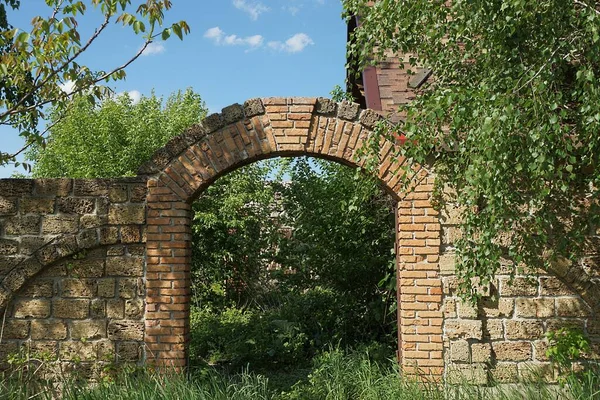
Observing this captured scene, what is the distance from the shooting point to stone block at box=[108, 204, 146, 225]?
18.1ft

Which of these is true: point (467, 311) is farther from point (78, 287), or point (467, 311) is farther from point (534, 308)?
point (78, 287)

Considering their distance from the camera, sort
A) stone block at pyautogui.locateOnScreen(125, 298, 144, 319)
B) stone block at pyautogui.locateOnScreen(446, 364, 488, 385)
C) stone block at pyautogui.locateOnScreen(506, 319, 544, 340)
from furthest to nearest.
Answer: stone block at pyautogui.locateOnScreen(125, 298, 144, 319) → stone block at pyautogui.locateOnScreen(506, 319, 544, 340) → stone block at pyautogui.locateOnScreen(446, 364, 488, 385)

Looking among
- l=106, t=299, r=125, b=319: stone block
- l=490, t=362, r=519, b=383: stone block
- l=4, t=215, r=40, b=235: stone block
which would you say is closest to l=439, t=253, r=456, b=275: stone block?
l=490, t=362, r=519, b=383: stone block

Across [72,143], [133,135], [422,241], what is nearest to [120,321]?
[422,241]

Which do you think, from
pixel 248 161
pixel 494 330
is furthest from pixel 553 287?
pixel 248 161

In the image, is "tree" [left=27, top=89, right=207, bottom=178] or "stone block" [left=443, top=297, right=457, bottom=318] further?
"tree" [left=27, top=89, right=207, bottom=178]

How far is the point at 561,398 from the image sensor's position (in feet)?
16.6

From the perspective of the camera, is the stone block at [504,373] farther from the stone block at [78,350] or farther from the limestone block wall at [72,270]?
the stone block at [78,350]

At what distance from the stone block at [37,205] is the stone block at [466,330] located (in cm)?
394

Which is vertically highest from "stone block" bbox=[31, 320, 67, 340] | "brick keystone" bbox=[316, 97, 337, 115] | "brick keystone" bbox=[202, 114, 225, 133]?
"brick keystone" bbox=[316, 97, 337, 115]

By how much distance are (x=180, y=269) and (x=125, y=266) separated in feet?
1.79

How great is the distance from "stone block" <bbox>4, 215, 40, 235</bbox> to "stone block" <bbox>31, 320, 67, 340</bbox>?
86cm

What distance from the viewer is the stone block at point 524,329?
5355 millimetres

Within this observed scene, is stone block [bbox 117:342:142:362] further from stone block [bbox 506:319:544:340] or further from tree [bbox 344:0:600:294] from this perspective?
stone block [bbox 506:319:544:340]
